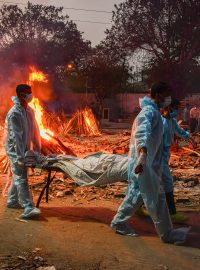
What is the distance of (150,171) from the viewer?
5.30 metres

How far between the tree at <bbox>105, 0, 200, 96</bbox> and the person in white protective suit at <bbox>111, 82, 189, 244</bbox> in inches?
1090

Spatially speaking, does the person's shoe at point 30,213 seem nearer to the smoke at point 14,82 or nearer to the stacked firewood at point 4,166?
the stacked firewood at point 4,166

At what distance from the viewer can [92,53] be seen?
39.8 meters

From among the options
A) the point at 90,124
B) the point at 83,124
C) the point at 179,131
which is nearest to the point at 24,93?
the point at 179,131

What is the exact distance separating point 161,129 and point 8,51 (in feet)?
117

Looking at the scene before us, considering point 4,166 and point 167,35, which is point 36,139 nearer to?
point 4,166

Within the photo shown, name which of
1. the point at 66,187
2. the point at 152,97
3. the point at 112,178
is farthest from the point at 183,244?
the point at 66,187

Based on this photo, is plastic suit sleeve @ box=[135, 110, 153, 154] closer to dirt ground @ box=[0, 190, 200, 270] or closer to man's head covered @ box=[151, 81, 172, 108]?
man's head covered @ box=[151, 81, 172, 108]

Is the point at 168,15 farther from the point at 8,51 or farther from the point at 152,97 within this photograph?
the point at 152,97

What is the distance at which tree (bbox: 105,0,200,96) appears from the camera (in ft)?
107

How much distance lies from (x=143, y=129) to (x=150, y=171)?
517 millimetres

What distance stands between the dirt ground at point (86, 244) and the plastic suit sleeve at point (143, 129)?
1.22m

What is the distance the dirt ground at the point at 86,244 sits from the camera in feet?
15.7

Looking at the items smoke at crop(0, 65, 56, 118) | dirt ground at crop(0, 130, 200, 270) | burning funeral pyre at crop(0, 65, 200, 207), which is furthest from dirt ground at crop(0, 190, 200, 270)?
smoke at crop(0, 65, 56, 118)
